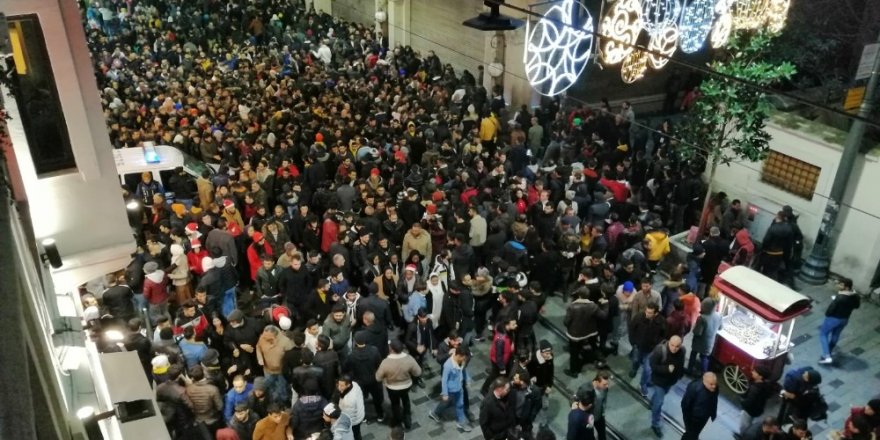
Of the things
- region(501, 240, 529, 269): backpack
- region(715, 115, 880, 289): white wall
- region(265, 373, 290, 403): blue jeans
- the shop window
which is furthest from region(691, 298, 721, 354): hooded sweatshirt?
the shop window

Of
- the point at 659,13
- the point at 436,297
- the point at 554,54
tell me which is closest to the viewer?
the point at 436,297

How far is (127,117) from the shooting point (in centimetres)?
1470

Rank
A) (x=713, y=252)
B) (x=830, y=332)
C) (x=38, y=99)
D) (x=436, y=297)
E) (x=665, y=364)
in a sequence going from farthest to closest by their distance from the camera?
1. (x=713, y=252)
2. (x=830, y=332)
3. (x=436, y=297)
4. (x=665, y=364)
5. (x=38, y=99)

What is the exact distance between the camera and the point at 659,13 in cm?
1314

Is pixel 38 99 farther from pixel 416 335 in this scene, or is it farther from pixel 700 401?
pixel 700 401

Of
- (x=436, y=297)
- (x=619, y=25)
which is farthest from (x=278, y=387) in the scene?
(x=619, y=25)

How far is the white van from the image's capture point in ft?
39.8

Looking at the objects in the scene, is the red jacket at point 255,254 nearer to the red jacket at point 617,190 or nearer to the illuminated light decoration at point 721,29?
the red jacket at point 617,190

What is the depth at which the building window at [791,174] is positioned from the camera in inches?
495

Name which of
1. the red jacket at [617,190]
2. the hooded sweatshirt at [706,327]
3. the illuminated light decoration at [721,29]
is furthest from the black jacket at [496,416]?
the illuminated light decoration at [721,29]

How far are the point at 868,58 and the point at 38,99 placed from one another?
10.9 metres

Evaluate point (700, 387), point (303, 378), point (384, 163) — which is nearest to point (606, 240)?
point (700, 387)

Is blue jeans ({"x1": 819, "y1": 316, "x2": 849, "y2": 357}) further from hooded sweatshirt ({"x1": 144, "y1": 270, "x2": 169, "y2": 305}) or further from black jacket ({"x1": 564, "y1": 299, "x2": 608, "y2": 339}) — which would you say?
hooded sweatshirt ({"x1": 144, "y1": 270, "x2": 169, "y2": 305})

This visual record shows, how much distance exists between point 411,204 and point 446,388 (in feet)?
12.5
